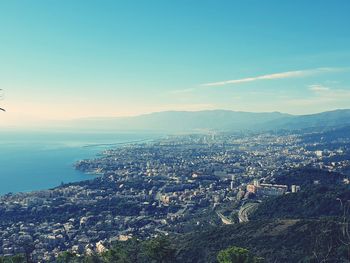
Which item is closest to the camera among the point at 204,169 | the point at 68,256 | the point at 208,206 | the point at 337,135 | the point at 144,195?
the point at 68,256

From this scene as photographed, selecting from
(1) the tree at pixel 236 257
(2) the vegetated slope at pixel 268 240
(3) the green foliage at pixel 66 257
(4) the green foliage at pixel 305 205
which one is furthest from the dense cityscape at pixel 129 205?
(2) the vegetated slope at pixel 268 240

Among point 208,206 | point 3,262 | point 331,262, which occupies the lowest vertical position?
point 208,206

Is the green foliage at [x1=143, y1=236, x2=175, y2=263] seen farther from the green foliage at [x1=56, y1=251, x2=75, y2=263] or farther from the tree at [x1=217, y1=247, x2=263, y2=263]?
the green foliage at [x1=56, y1=251, x2=75, y2=263]

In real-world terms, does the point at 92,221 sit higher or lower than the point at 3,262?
lower

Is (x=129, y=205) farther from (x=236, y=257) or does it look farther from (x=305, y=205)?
(x=236, y=257)

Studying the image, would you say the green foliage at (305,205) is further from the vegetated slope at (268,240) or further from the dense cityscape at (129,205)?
the vegetated slope at (268,240)

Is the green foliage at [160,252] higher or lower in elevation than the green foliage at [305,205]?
higher

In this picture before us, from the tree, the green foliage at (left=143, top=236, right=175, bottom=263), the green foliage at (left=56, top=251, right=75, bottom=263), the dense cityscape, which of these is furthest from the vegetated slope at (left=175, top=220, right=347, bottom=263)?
the dense cityscape

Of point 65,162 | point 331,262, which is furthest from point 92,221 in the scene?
point 65,162

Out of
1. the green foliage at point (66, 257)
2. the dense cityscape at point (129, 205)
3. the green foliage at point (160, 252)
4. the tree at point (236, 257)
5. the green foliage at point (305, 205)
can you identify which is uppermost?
the tree at point (236, 257)

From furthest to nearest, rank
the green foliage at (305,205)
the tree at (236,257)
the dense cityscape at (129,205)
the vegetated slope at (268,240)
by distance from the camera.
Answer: the dense cityscape at (129,205)
the green foliage at (305,205)
the vegetated slope at (268,240)
the tree at (236,257)

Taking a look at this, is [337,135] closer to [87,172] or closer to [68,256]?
[87,172]
